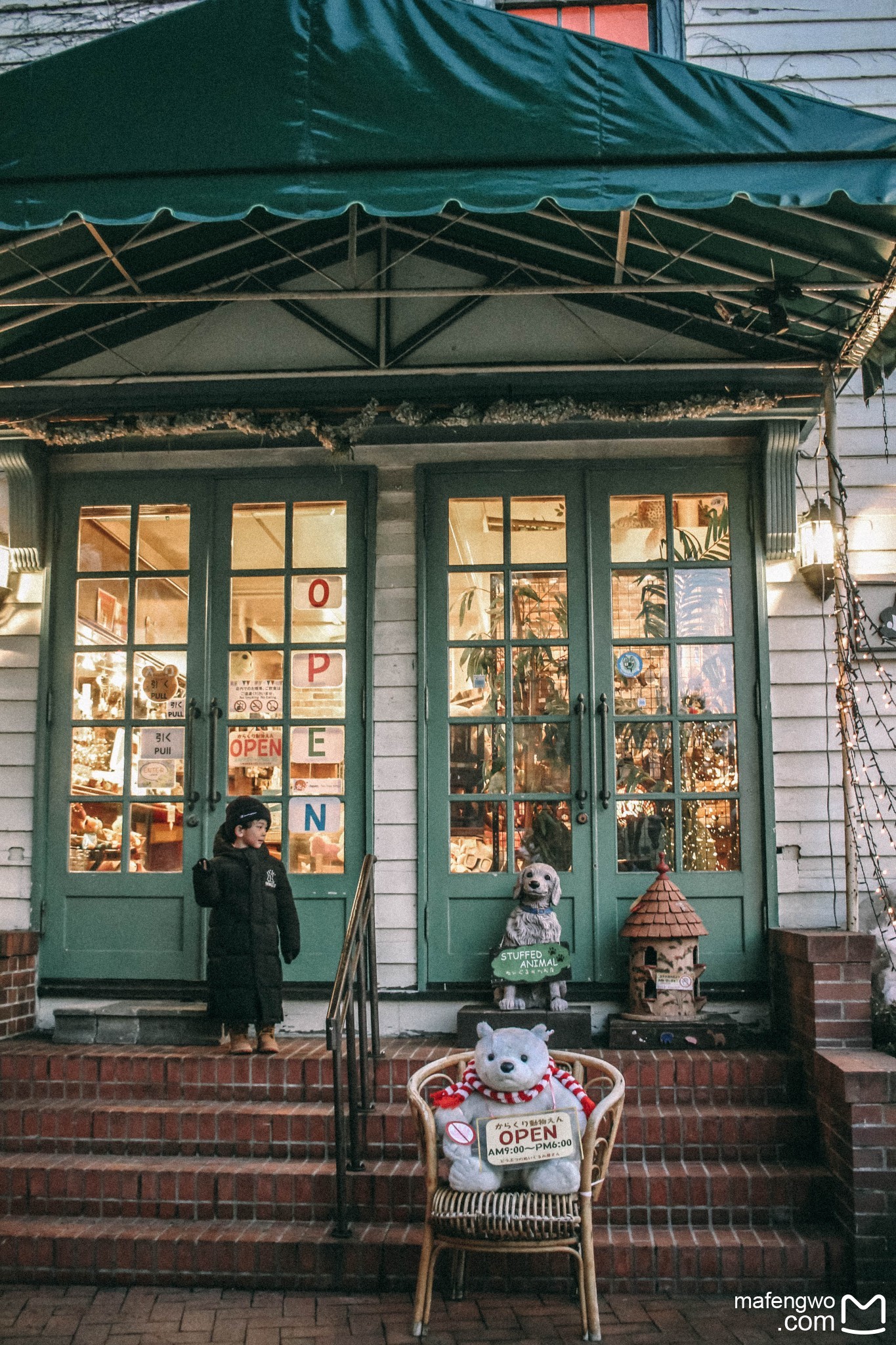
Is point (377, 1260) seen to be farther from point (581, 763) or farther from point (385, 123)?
point (385, 123)

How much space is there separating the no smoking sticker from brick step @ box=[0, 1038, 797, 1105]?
115 cm

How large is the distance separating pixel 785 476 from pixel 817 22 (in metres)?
2.77

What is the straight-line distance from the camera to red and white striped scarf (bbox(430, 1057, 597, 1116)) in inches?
156

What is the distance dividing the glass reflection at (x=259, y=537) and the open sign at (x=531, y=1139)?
3.31m

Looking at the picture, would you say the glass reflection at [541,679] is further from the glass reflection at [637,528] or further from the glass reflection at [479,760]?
the glass reflection at [637,528]

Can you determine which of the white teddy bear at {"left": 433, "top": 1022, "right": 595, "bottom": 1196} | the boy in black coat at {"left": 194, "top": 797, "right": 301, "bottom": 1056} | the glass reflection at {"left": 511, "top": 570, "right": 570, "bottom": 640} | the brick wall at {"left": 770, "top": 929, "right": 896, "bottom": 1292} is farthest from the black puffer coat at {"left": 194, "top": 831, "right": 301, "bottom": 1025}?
the brick wall at {"left": 770, "top": 929, "right": 896, "bottom": 1292}

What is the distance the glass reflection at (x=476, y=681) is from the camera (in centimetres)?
598

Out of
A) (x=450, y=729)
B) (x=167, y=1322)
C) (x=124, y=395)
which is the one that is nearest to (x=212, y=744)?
(x=450, y=729)

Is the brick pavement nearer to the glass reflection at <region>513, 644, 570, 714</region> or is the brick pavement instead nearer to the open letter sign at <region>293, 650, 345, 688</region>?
the glass reflection at <region>513, 644, 570, 714</region>

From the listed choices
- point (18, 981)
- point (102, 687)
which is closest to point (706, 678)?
point (102, 687)

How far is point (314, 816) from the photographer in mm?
5965

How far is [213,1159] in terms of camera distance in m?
4.78

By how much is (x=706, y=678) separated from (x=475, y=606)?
1.28m

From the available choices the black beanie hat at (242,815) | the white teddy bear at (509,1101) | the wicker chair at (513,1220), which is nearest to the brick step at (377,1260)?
the wicker chair at (513,1220)
